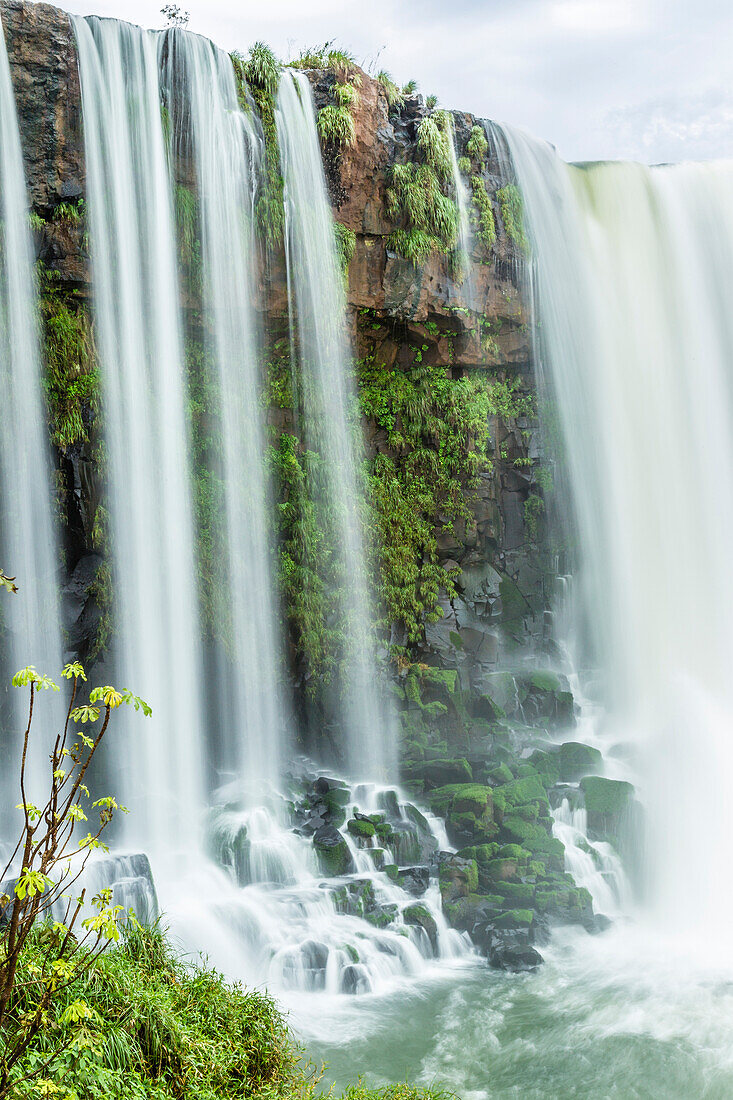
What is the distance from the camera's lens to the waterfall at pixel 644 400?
15.5 m

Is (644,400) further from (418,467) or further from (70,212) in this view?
(70,212)

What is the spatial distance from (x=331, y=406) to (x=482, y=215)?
176 inches

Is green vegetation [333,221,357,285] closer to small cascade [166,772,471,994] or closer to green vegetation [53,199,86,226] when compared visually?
green vegetation [53,199,86,226]

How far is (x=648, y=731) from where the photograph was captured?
1426 centimetres

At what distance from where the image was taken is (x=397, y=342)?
14750 millimetres

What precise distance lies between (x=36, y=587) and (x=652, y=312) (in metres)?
12.1

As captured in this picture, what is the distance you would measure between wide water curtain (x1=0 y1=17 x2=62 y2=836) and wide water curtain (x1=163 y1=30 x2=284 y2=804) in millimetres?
2418

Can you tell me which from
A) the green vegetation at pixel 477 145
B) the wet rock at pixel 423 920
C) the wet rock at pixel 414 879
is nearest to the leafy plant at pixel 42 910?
the wet rock at pixel 423 920

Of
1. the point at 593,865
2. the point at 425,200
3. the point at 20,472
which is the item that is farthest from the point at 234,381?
the point at 593,865

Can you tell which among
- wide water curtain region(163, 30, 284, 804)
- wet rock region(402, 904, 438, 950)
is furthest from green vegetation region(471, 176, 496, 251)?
wet rock region(402, 904, 438, 950)

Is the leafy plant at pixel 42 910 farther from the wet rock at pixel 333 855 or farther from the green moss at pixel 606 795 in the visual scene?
the green moss at pixel 606 795

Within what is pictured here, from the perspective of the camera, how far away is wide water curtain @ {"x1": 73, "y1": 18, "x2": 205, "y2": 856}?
39.2ft

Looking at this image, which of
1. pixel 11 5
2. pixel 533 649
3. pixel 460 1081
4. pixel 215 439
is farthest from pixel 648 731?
pixel 11 5

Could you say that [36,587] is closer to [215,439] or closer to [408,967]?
[215,439]
